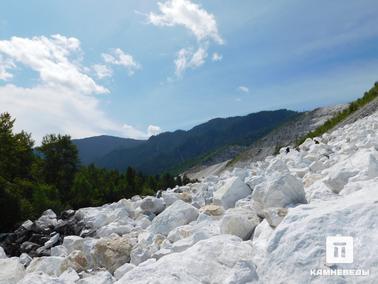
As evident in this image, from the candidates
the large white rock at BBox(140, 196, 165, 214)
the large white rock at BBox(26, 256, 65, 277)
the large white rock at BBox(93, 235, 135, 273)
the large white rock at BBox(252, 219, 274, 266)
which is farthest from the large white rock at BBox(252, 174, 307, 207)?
the large white rock at BBox(140, 196, 165, 214)

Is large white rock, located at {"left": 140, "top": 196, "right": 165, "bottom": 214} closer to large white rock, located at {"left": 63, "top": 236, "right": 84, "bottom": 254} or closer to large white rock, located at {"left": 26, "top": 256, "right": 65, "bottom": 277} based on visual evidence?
large white rock, located at {"left": 63, "top": 236, "right": 84, "bottom": 254}

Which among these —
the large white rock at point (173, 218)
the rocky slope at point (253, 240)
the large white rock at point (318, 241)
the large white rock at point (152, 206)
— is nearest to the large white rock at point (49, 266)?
the rocky slope at point (253, 240)

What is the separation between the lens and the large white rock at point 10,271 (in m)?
7.41

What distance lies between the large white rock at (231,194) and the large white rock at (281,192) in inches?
92.8

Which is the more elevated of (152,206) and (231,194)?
(231,194)

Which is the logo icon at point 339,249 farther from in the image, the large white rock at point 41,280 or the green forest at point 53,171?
Result: the green forest at point 53,171

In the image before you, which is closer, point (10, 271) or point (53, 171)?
point (10, 271)

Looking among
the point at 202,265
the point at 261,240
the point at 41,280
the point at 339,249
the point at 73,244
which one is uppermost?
the point at 339,249

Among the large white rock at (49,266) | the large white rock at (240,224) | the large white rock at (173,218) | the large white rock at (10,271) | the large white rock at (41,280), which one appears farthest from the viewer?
the large white rock at (173,218)

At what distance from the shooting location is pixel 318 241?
163 inches

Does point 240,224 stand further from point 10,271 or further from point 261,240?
point 10,271

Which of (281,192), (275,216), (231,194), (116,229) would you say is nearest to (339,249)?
(275,216)

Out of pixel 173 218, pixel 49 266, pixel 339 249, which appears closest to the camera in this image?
pixel 339 249

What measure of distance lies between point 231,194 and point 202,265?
4.21 metres
